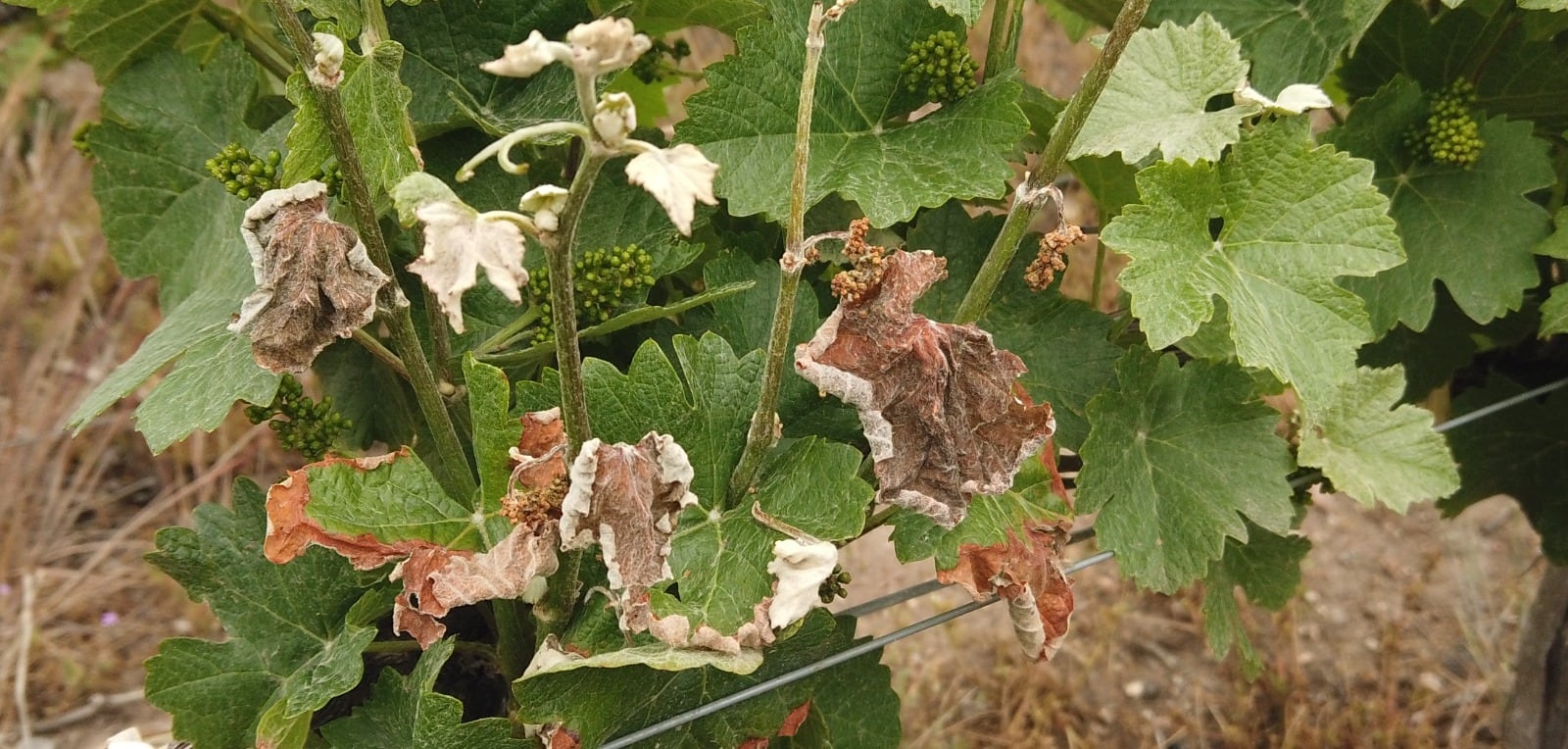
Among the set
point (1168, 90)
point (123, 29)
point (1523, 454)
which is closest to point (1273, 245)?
point (1168, 90)

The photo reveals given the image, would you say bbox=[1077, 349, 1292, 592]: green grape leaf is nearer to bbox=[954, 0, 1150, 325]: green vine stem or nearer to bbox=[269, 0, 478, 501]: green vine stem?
bbox=[954, 0, 1150, 325]: green vine stem

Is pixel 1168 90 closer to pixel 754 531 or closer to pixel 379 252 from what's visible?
pixel 754 531

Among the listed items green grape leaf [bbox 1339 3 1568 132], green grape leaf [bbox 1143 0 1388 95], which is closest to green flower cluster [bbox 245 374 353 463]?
green grape leaf [bbox 1143 0 1388 95]

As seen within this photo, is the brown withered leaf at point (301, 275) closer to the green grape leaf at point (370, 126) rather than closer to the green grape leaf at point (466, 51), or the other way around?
the green grape leaf at point (370, 126)

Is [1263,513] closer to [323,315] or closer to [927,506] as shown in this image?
[927,506]

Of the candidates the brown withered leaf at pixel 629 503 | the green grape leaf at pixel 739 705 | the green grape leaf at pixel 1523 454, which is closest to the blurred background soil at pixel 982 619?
the green grape leaf at pixel 1523 454
